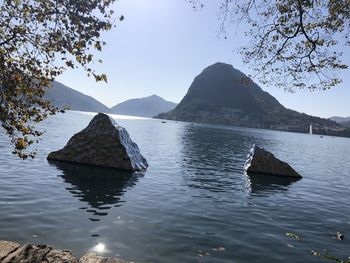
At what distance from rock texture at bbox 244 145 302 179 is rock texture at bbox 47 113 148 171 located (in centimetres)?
1302

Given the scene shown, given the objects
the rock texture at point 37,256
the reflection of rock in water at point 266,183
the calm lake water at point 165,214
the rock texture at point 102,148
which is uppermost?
the rock texture at point 102,148

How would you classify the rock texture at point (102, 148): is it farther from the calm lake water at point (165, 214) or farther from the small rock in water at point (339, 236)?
the small rock in water at point (339, 236)

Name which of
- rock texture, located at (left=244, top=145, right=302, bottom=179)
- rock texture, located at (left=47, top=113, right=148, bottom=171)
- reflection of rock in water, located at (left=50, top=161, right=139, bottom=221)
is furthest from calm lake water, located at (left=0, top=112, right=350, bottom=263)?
rock texture, located at (left=244, top=145, right=302, bottom=179)

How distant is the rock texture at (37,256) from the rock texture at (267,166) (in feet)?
98.7

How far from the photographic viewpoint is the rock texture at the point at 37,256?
9.52 meters

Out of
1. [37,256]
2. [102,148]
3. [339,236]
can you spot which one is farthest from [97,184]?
[339,236]

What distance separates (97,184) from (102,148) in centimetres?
779

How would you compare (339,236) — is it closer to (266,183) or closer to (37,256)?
(37,256)

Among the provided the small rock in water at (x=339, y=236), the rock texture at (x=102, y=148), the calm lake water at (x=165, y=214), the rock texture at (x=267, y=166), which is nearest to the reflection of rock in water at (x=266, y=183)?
the calm lake water at (x=165, y=214)

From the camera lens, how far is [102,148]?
3225 centimetres

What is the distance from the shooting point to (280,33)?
12641mm

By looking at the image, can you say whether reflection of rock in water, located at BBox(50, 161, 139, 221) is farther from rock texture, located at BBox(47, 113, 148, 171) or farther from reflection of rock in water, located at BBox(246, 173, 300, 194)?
reflection of rock in water, located at BBox(246, 173, 300, 194)

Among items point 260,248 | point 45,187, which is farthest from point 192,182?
point 260,248

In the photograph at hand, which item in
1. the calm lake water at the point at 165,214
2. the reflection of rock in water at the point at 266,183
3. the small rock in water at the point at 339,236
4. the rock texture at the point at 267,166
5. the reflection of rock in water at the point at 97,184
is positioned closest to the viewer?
the calm lake water at the point at 165,214
